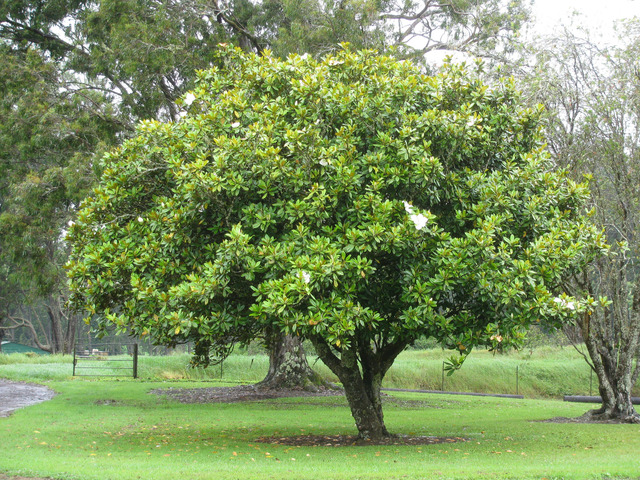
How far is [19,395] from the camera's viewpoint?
66.9ft

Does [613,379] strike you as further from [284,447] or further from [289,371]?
[289,371]

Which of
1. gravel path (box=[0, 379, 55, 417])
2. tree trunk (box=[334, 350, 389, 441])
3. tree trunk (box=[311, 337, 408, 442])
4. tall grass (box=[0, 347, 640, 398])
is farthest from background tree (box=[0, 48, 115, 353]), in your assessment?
tree trunk (box=[334, 350, 389, 441])

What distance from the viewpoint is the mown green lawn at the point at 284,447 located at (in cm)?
847

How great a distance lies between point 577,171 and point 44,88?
16952mm

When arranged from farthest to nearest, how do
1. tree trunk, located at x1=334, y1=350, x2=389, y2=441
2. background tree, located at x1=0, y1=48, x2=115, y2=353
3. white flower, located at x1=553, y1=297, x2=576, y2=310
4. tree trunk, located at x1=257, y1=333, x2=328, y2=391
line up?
tree trunk, located at x1=257, y1=333, x2=328, y2=391 < background tree, located at x1=0, y1=48, x2=115, y2=353 < tree trunk, located at x1=334, y1=350, x2=389, y2=441 < white flower, located at x1=553, y1=297, x2=576, y2=310

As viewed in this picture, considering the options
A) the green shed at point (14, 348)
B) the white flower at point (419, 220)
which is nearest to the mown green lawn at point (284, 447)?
the white flower at point (419, 220)

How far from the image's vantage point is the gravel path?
17234 mm

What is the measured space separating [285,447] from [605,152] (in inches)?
409

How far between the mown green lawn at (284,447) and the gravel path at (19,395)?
22.6 inches

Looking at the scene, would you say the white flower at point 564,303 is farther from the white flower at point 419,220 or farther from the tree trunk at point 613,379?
the tree trunk at point 613,379

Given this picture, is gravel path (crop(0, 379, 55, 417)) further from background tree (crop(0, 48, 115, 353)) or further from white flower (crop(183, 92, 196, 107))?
white flower (crop(183, 92, 196, 107))

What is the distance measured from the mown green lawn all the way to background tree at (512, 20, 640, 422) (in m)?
1.73

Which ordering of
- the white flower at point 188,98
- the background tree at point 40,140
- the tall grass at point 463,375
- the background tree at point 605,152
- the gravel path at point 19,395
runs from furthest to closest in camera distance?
1. the tall grass at point 463,375
2. the background tree at point 40,140
3. the gravel path at point 19,395
4. the background tree at point 605,152
5. the white flower at point 188,98

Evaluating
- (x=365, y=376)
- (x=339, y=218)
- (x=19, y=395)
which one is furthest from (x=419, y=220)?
(x=19, y=395)
